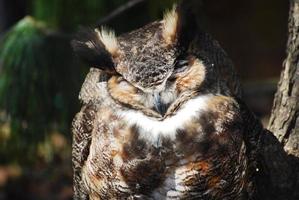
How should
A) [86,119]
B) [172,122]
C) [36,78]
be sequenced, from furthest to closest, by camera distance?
[36,78], [86,119], [172,122]

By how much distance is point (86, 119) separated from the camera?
242 centimetres

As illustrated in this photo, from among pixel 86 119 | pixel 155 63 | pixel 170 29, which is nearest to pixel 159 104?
pixel 155 63

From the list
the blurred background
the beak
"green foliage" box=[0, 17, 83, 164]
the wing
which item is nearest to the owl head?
the beak

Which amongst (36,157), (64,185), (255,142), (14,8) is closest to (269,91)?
(64,185)

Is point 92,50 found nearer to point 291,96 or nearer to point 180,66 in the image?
point 180,66

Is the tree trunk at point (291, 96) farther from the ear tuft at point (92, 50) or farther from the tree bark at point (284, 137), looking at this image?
the ear tuft at point (92, 50)

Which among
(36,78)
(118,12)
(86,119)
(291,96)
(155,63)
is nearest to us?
(155,63)

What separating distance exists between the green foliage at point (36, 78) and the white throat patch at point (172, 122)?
106 centimetres

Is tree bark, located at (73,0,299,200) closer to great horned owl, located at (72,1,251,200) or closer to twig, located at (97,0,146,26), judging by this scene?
great horned owl, located at (72,1,251,200)

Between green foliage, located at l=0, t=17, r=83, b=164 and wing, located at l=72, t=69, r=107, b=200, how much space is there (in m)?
0.78

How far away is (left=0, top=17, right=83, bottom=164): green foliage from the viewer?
10.7 ft

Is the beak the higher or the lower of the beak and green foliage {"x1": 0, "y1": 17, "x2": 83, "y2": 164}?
the lower

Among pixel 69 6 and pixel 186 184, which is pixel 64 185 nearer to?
pixel 69 6

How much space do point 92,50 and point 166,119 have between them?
0.31 metres
